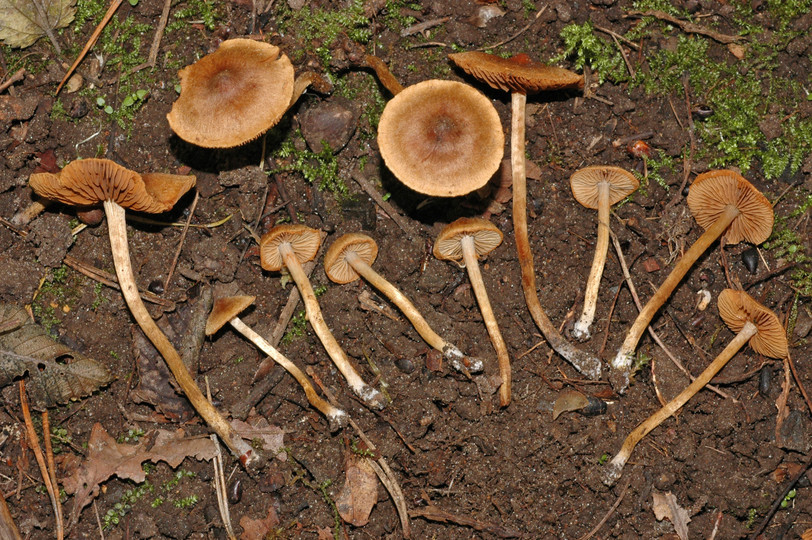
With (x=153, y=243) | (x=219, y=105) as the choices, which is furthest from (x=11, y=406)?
(x=219, y=105)

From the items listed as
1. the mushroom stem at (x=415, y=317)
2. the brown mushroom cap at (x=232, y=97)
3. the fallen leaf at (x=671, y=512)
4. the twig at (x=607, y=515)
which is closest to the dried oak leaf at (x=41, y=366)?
the brown mushroom cap at (x=232, y=97)

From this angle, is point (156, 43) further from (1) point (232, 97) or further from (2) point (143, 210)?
(2) point (143, 210)

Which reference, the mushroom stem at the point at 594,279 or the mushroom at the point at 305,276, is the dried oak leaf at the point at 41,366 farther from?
the mushroom stem at the point at 594,279

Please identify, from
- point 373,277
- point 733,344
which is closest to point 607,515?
point 733,344

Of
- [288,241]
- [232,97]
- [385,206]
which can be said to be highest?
[232,97]

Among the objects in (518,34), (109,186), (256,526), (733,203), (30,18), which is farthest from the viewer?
(518,34)

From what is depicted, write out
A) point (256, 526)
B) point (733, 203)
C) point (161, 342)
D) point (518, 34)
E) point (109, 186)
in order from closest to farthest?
1. point (109, 186)
2. point (256, 526)
3. point (161, 342)
4. point (733, 203)
5. point (518, 34)

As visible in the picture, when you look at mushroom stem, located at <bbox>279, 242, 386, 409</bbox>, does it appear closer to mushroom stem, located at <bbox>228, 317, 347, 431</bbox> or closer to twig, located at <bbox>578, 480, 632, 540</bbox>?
mushroom stem, located at <bbox>228, 317, 347, 431</bbox>
